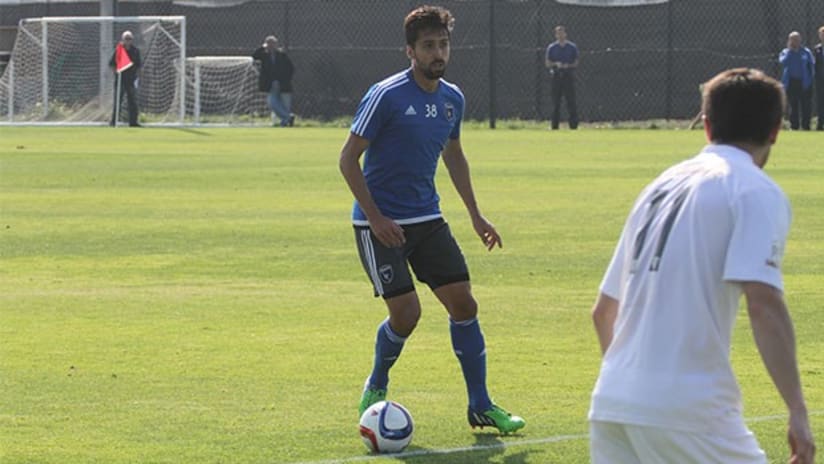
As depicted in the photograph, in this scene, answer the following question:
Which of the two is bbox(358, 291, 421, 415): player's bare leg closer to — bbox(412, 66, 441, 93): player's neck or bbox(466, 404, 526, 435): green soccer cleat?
bbox(466, 404, 526, 435): green soccer cleat

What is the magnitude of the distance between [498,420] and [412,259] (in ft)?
2.88

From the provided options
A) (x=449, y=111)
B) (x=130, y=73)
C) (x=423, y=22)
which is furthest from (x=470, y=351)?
(x=130, y=73)

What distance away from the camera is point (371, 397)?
8.65 metres

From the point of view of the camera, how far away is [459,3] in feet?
154

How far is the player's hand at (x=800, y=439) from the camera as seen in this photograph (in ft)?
15.1

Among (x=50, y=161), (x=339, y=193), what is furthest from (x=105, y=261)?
(x=50, y=161)

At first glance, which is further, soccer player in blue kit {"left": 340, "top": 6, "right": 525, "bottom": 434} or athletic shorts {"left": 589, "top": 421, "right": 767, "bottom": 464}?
soccer player in blue kit {"left": 340, "top": 6, "right": 525, "bottom": 434}

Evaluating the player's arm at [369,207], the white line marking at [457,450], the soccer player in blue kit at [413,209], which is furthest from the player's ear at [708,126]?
the soccer player in blue kit at [413,209]

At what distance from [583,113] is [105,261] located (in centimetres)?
2947

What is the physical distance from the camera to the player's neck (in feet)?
28.0

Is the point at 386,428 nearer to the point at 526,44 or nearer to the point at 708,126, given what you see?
the point at 708,126

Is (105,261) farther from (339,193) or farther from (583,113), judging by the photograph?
(583,113)

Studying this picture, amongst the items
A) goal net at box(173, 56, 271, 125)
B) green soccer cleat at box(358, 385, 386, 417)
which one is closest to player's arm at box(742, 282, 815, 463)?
green soccer cleat at box(358, 385, 386, 417)

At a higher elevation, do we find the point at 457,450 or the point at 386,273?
the point at 386,273
